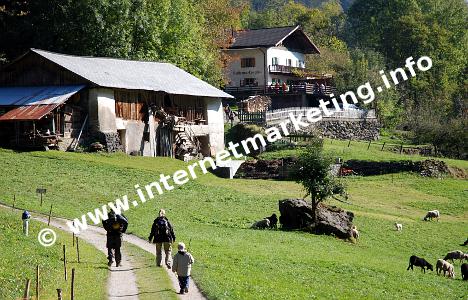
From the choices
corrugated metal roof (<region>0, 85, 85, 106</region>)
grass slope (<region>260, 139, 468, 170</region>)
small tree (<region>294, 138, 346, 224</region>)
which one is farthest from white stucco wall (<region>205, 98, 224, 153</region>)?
small tree (<region>294, 138, 346, 224</region>)

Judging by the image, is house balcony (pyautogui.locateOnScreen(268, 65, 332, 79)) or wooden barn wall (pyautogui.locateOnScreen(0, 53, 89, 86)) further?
house balcony (pyautogui.locateOnScreen(268, 65, 332, 79))

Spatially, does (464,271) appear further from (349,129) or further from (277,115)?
(349,129)

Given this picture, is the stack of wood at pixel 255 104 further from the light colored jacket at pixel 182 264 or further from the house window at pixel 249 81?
the light colored jacket at pixel 182 264

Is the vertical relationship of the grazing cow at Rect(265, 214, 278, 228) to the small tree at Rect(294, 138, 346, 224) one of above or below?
below

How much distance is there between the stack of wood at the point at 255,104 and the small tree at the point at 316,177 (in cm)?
4095

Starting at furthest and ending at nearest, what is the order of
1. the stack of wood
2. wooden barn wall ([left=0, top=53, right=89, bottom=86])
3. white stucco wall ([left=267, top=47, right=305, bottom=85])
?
white stucco wall ([left=267, top=47, right=305, bottom=85]) → the stack of wood → wooden barn wall ([left=0, top=53, right=89, bottom=86])

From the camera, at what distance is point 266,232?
39.2m

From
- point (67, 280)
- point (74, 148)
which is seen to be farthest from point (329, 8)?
point (67, 280)

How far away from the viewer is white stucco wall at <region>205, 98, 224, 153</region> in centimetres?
7012

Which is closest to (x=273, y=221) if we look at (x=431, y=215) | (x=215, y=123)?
(x=431, y=215)

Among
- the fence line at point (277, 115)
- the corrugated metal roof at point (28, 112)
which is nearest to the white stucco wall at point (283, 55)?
the fence line at point (277, 115)

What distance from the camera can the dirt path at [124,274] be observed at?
74.4 ft

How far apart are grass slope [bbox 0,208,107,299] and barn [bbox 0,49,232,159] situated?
2321 cm

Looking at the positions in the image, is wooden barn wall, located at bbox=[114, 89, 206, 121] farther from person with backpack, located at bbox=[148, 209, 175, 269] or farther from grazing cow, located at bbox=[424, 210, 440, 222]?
person with backpack, located at bbox=[148, 209, 175, 269]
